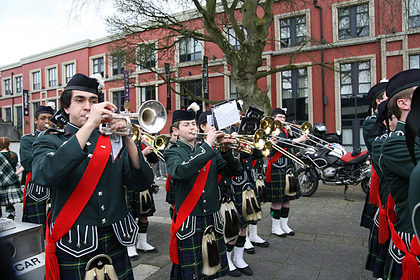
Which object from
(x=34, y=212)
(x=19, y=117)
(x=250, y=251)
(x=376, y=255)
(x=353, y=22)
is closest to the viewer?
(x=376, y=255)

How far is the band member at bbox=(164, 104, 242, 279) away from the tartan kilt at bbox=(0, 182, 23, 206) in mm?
4414

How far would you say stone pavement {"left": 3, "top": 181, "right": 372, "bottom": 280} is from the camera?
12.8 ft

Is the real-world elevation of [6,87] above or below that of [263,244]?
above

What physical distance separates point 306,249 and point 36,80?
33415 millimetres

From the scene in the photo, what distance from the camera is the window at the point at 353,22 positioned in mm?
16848

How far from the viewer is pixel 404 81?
82.9 inches

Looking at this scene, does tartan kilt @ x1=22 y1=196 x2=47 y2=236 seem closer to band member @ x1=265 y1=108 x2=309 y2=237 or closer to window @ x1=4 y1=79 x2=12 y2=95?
band member @ x1=265 y1=108 x2=309 y2=237

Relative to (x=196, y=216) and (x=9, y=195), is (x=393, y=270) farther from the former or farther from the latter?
(x=9, y=195)

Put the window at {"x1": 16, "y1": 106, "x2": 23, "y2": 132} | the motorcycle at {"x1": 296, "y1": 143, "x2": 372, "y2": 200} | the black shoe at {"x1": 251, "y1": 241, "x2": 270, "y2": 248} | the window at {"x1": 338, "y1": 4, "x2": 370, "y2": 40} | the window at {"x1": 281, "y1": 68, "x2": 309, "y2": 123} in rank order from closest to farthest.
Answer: the black shoe at {"x1": 251, "y1": 241, "x2": 270, "y2": 248}, the motorcycle at {"x1": 296, "y1": 143, "x2": 372, "y2": 200}, the window at {"x1": 338, "y1": 4, "x2": 370, "y2": 40}, the window at {"x1": 281, "y1": 68, "x2": 309, "y2": 123}, the window at {"x1": 16, "y1": 106, "x2": 23, "y2": 132}

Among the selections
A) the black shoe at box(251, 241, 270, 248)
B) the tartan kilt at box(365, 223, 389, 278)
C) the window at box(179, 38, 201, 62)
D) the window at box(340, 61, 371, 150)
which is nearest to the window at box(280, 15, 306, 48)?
the window at box(340, 61, 371, 150)

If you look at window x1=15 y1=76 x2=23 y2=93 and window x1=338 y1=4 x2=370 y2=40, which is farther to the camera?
window x1=15 y1=76 x2=23 y2=93

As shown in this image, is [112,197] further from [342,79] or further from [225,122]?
[342,79]

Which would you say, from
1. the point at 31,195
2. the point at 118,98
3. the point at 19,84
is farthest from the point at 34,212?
the point at 19,84

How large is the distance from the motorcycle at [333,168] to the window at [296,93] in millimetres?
10379
